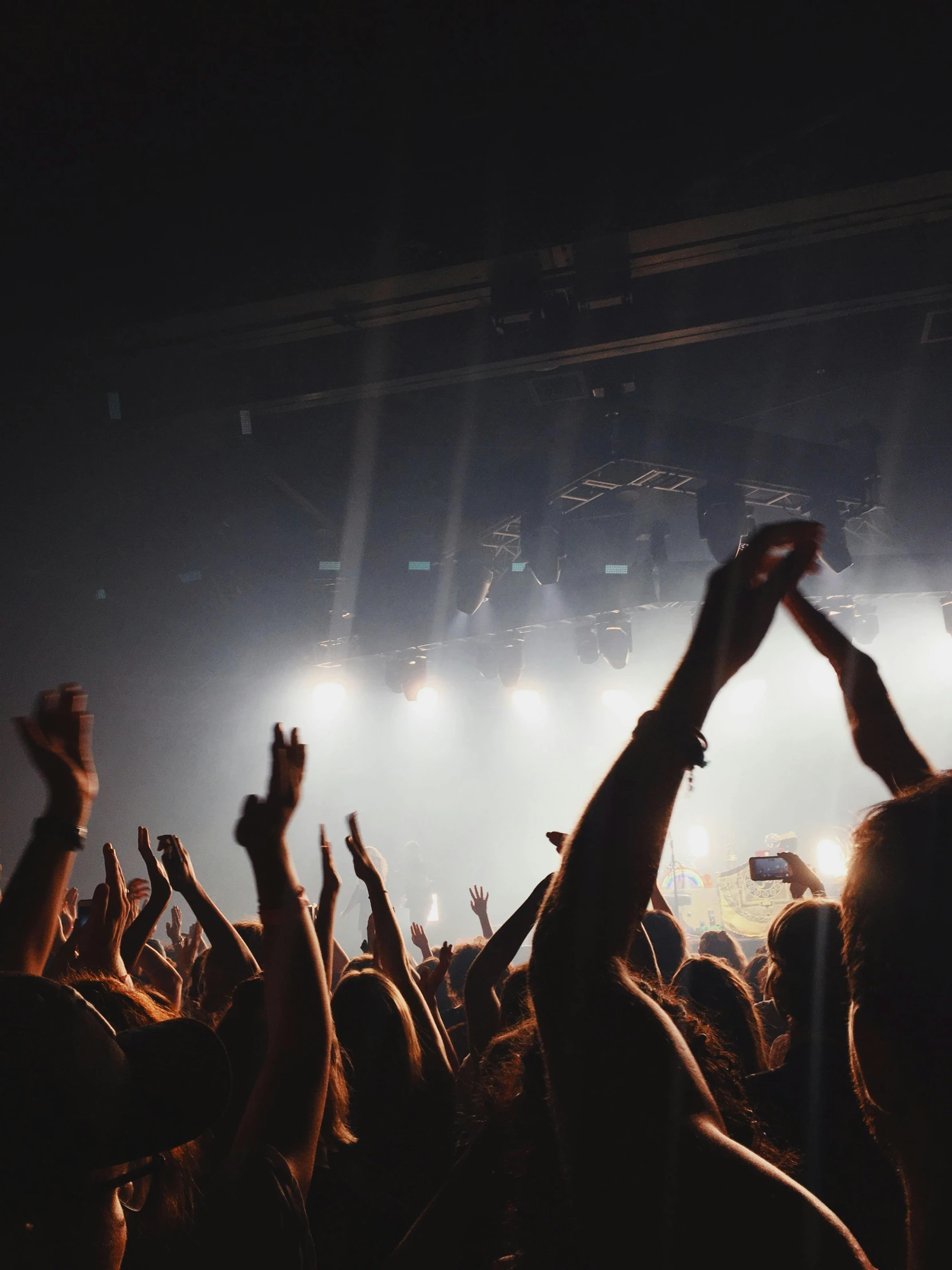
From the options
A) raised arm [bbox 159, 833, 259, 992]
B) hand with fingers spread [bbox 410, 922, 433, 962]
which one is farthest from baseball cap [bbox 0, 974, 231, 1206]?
hand with fingers spread [bbox 410, 922, 433, 962]

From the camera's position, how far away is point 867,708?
1287 mm

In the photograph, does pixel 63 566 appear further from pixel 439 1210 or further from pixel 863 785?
pixel 863 785

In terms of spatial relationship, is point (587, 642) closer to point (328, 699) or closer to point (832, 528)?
point (832, 528)

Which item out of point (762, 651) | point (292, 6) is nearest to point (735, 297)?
point (292, 6)

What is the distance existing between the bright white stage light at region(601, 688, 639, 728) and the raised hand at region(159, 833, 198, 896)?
47.3 ft

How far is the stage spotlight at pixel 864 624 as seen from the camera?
31.8 feet

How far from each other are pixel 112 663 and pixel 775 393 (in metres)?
7.70

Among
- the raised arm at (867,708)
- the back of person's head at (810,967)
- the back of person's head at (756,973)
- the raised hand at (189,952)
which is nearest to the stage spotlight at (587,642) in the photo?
the back of person's head at (756,973)

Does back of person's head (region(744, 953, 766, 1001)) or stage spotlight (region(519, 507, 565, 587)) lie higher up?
stage spotlight (region(519, 507, 565, 587))

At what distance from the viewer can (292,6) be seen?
2.95 meters

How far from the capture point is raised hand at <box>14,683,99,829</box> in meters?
1.65

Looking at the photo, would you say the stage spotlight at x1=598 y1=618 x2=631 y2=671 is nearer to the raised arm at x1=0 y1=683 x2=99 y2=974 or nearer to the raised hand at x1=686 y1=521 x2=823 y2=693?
the raised arm at x1=0 y1=683 x2=99 y2=974

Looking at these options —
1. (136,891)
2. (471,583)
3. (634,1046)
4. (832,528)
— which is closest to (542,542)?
(471,583)

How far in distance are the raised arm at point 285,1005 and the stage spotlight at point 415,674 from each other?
9.13 m
